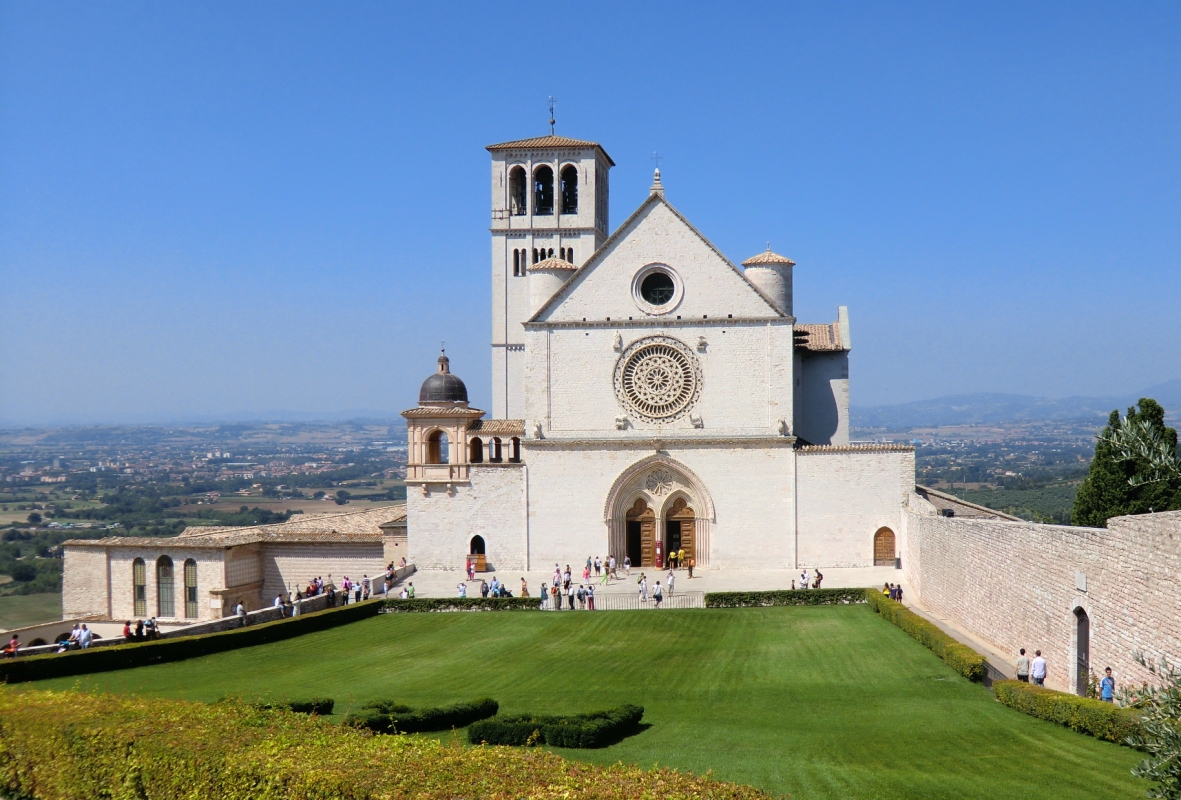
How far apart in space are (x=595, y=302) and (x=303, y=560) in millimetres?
14450

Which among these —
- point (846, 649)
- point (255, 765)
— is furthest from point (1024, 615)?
point (255, 765)

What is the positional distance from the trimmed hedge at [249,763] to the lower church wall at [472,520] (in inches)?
1055

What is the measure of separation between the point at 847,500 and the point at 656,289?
1043 centimetres

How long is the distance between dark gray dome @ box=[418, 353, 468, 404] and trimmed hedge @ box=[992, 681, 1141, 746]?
28.0 m

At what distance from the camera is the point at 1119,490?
1337 inches

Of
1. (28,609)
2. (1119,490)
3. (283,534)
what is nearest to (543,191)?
(283,534)

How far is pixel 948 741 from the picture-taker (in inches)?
719

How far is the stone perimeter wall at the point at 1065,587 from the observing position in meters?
18.2

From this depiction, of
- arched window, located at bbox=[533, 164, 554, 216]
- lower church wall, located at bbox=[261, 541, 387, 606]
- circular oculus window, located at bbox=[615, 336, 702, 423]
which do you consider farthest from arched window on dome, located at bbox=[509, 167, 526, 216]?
lower church wall, located at bbox=[261, 541, 387, 606]

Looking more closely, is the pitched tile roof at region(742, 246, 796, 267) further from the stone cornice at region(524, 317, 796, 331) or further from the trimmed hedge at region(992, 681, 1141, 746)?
the trimmed hedge at region(992, 681, 1141, 746)

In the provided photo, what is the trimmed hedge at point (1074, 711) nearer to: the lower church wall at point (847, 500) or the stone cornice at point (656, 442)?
the lower church wall at point (847, 500)

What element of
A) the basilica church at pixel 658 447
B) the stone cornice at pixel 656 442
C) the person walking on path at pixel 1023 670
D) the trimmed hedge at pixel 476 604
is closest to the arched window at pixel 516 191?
the basilica church at pixel 658 447

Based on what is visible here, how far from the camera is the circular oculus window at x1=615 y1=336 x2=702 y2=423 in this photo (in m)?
42.8

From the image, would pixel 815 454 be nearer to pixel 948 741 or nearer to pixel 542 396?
pixel 542 396
